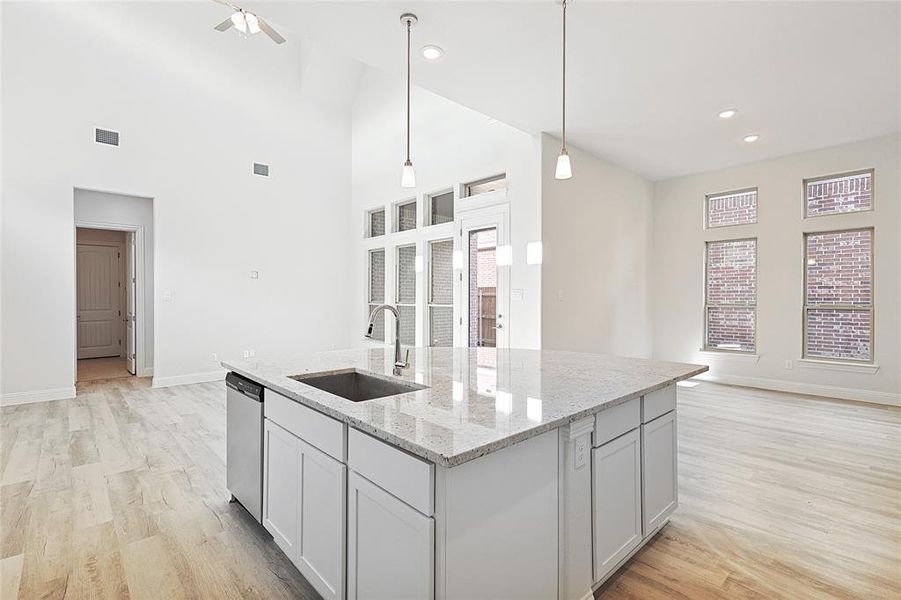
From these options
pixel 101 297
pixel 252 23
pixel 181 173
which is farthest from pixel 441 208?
pixel 101 297

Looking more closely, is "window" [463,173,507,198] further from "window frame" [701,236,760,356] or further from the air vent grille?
the air vent grille

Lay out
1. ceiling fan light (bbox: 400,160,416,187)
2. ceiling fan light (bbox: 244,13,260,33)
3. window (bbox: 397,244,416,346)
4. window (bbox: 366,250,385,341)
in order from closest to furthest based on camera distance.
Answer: ceiling fan light (bbox: 400,160,416,187)
ceiling fan light (bbox: 244,13,260,33)
window (bbox: 397,244,416,346)
window (bbox: 366,250,385,341)

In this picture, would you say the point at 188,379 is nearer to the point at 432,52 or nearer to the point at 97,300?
the point at 97,300

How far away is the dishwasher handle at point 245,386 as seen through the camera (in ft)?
7.13

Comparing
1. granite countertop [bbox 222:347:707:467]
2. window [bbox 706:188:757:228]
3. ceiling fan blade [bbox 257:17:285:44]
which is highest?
ceiling fan blade [bbox 257:17:285:44]

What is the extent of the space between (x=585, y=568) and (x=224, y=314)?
20.1 ft

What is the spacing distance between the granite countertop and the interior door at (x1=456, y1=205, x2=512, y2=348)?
91.7 inches

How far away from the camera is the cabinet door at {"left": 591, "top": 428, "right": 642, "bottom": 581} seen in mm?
1737

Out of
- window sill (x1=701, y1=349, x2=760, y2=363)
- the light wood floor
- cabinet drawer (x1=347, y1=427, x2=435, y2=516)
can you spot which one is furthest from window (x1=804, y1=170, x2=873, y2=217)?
cabinet drawer (x1=347, y1=427, x2=435, y2=516)

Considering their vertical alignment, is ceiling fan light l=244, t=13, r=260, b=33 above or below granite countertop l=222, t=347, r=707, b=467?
above

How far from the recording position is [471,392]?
178cm

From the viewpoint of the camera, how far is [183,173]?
6.09 metres

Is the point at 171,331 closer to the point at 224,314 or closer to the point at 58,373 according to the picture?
the point at 224,314

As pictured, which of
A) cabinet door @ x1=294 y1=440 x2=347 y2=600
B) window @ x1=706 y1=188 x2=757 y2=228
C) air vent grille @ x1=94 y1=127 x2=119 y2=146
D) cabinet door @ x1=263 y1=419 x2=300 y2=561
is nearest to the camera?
cabinet door @ x1=294 y1=440 x2=347 y2=600
